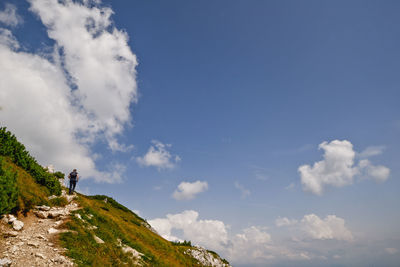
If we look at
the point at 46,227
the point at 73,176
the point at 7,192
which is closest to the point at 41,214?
the point at 46,227

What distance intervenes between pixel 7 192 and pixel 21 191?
3.12 meters

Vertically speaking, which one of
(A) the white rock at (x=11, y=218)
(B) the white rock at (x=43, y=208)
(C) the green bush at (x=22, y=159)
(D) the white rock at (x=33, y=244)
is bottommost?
(D) the white rock at (x=33, y=244)

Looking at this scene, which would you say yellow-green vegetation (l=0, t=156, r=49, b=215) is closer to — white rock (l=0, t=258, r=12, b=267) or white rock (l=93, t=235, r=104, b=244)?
white rock (l=0, t=258, r=12, b=267)

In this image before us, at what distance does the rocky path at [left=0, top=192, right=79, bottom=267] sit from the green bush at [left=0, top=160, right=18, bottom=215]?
0.65m

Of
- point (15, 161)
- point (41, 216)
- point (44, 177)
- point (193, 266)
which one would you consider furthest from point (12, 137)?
point (193, 266)

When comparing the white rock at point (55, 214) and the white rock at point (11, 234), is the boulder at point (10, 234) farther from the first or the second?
the white rock at point (55, 214)

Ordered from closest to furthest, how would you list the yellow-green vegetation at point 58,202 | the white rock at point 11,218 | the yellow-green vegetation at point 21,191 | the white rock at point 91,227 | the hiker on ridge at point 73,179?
the white rock at point 11,218, the yellow-green vegetation at point 21,191, the white rock at point 91,227, the yellow-green vegetation at point 58,202, the hiker on ridge at point 73,179

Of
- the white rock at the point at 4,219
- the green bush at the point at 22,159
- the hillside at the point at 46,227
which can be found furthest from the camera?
the green bush at the point at 22,159

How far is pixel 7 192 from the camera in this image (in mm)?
13891

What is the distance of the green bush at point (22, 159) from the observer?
21266 mm

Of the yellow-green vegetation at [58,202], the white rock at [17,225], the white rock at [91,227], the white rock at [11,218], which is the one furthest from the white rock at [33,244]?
the yellow-green vegetation at [58,202]

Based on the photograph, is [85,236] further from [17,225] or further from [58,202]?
[58,202]

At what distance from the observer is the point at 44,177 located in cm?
2197

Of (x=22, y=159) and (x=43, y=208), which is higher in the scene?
(x=22, y=159)
